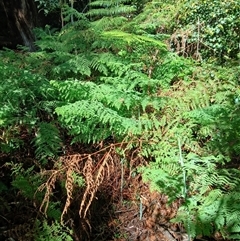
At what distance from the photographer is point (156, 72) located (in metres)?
4.13

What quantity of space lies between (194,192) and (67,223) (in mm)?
1158

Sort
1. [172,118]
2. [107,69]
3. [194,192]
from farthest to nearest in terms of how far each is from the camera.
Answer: [107,69]
[172,118]
[194,192]

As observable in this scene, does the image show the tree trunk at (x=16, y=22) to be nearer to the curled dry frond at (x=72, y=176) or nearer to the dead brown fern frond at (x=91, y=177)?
Result: the curled dry frond at (x=72, y=176)

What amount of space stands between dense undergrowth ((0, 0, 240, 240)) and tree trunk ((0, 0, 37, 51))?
78.6 inches

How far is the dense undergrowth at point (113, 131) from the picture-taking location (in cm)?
270

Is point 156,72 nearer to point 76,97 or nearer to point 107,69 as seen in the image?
point 107,69

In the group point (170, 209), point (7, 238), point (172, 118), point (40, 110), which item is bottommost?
point (170, 209)

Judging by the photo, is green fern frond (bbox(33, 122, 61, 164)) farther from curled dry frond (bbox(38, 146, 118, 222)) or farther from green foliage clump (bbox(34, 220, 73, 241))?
green foliage clump (bbox(34, 220, 73, 241))

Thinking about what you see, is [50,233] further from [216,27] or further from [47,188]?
[216,27]

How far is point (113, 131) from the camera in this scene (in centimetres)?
331

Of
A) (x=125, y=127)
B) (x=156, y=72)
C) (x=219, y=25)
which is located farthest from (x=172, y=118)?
(x=219, y=25)

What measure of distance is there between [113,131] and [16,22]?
4169mm

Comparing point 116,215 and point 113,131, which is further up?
point 113,131

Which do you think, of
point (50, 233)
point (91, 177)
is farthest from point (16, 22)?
point (50, 233)
